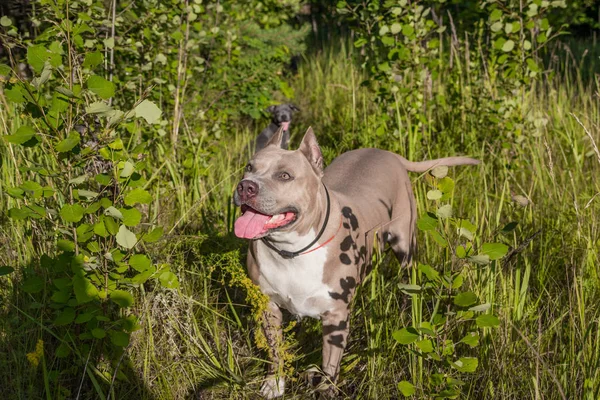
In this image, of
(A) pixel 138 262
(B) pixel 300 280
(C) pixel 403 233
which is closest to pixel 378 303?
(B) pixel 300 280

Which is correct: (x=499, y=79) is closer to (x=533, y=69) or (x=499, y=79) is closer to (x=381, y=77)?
(x=533, y=69)

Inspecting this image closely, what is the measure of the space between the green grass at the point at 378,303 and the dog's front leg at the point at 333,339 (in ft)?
0.27

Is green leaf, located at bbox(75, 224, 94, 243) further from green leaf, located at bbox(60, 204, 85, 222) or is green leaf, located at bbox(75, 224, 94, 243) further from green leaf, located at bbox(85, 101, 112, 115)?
green leaf, located at bbox(85, 101, 112, 115)

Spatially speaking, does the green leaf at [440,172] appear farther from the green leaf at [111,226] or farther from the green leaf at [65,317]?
the green leaf at [65,317]

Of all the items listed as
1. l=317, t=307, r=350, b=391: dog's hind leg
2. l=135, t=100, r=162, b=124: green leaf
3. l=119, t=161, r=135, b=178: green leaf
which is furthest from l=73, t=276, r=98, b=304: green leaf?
l=317, t=307, r=350, b=391: dog's hind leg

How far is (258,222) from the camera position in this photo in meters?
2.63

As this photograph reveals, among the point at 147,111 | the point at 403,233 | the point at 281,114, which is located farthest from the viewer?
the point at 281,114

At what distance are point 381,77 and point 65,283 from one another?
2.77 meters

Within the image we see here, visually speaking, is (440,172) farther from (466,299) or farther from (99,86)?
(99,86)

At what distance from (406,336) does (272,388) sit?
2.91ft

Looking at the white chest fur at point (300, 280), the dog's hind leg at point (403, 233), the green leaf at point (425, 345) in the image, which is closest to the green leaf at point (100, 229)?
the white chest fur at point (300, 280)

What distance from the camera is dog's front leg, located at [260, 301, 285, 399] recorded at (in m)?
2.70

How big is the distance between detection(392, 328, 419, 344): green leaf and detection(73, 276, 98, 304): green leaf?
1.13 m

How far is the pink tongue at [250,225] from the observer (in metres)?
2.59
